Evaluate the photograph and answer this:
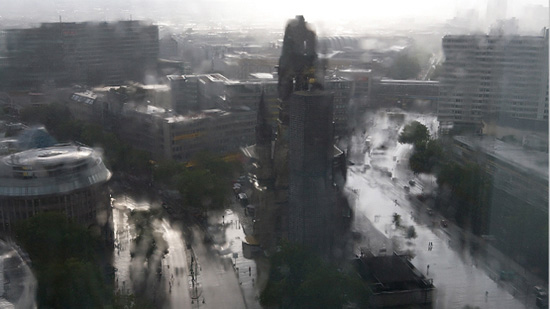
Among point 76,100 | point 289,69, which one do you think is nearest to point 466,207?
point 289,69

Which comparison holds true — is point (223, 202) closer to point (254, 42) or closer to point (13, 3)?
point (13, 3)

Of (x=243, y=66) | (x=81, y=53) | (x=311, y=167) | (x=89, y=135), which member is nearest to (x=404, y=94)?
(x=243, y=66)

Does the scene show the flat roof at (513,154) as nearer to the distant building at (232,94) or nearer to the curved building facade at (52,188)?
the distant building at (232,94)

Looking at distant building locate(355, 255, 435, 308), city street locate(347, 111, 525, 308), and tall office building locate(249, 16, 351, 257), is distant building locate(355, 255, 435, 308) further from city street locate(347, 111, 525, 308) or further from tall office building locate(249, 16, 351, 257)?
tall office building locate(249, 16, 351, 257)

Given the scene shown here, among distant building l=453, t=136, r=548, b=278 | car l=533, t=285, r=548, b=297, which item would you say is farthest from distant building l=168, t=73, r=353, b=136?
car l=533, t=285, r=548, b=297

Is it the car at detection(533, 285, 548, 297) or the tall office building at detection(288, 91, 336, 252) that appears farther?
the tall office building at detection(288, 91, 336, 252)

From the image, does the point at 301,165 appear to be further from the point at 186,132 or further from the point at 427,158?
the point at 186,132

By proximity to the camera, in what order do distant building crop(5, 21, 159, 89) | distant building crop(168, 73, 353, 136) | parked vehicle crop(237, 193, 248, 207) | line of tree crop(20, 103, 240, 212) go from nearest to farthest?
1. line of tree crop(20, 103, 240, 212)
2. parked vehicle crop(237, 193, 248, 207)
3. distant building crop(168, 73, 353, 136)
4. distant building crop(5, 21, 159, 89)
